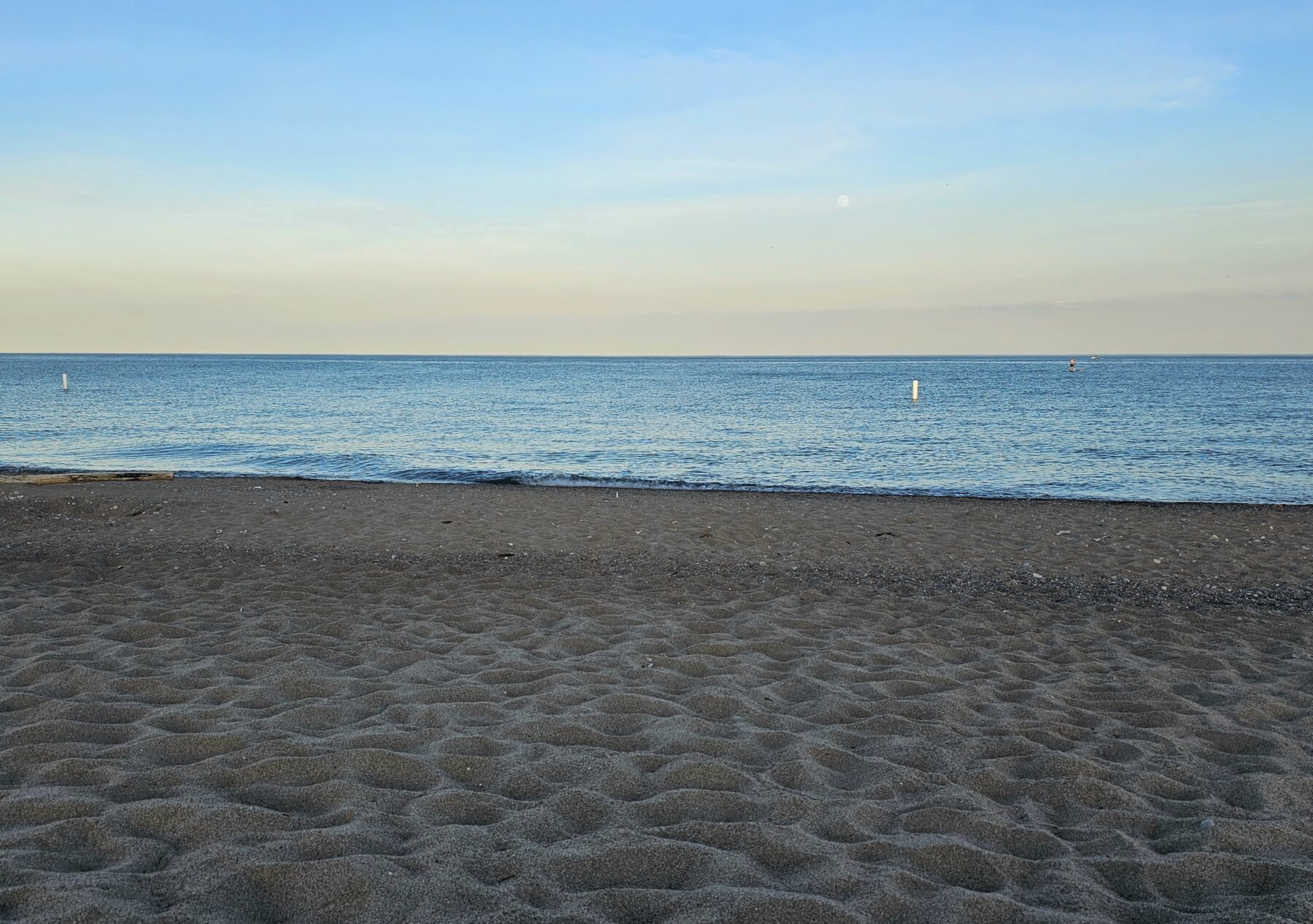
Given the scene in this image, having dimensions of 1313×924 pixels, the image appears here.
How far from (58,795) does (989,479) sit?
1932cm

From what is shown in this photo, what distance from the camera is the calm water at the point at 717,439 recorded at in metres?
20.7

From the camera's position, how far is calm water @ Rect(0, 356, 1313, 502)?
68.0 ft

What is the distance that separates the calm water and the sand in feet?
35.7

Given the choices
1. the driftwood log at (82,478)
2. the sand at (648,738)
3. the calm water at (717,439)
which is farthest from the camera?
the calm water at (717,439)

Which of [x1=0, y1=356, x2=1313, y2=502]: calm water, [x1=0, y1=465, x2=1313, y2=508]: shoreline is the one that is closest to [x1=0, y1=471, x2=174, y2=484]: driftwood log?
[x1=0, y1=465, x2=1313, y2=508]: shoreline

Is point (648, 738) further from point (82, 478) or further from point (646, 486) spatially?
point (82, 478)

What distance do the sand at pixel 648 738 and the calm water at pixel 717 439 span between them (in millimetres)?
10866

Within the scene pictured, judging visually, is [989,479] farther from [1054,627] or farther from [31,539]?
[31,539]

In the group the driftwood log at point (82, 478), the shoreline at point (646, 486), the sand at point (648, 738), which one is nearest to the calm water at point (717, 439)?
the shoreline at point (646, 486)

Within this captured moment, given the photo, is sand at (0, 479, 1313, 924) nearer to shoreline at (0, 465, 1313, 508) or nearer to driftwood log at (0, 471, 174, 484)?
shoreline at (0, 465, 1313, 508)

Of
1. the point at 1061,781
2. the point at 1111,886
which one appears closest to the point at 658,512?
the point at 1061,781

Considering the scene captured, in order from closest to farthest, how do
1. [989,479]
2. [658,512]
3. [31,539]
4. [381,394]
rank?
1. [31,539]
2. [658,512]
3. [989,479]
4. [381,394]

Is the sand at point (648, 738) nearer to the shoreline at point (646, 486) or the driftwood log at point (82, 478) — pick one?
the shoreline at point (646, 486)

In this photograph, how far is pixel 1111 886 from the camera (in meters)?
3.25
